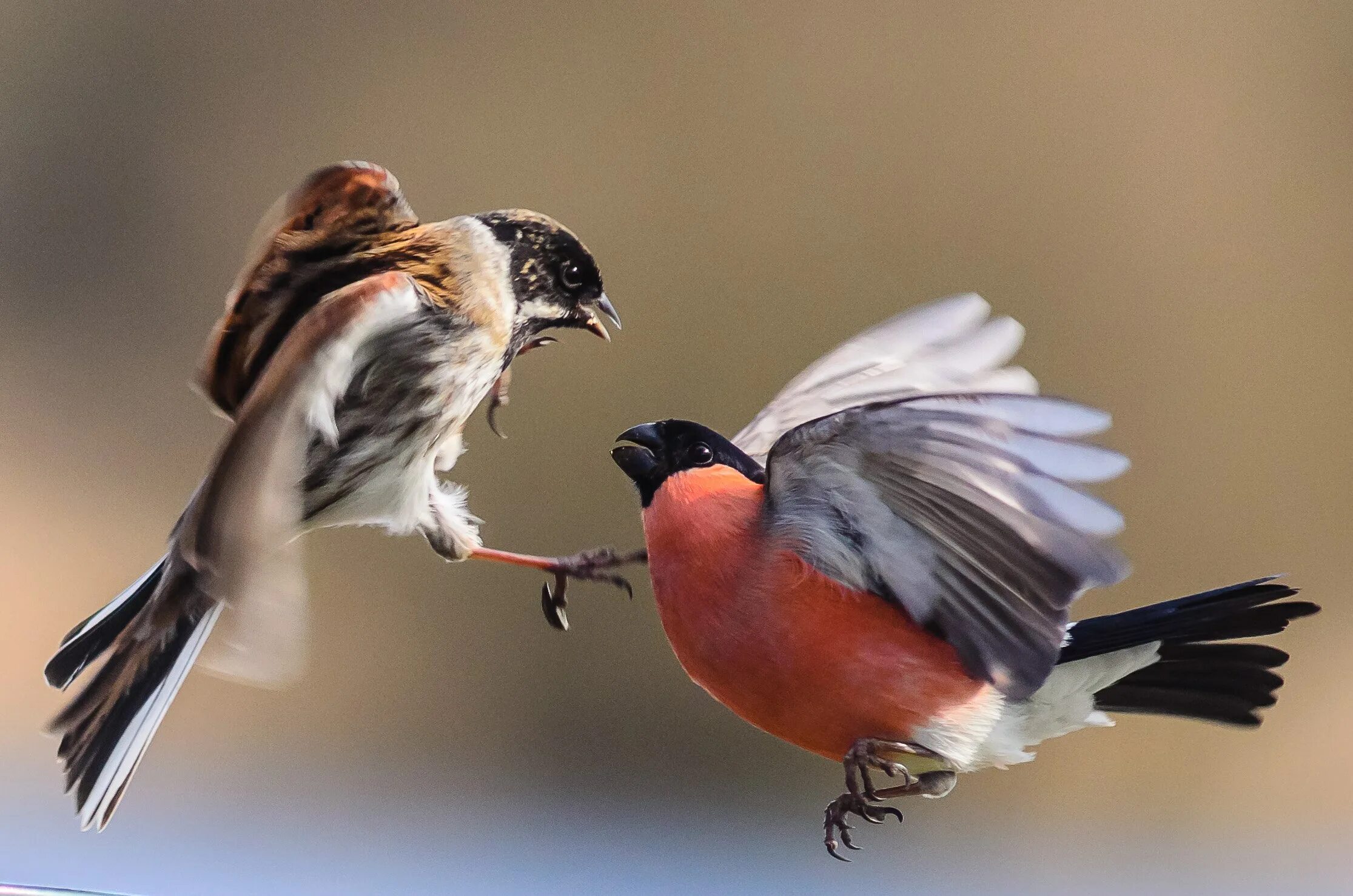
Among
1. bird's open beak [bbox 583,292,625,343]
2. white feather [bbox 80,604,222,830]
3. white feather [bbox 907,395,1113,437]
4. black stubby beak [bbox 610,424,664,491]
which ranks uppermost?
white feather [bbox 907,395,1113,437]

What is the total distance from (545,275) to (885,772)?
0.41 m

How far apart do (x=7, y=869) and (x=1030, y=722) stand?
3.07 feet

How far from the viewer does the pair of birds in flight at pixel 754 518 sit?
608 millimetres

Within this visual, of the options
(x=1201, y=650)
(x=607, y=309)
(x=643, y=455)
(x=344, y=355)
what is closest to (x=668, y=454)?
(x=643, y=455)

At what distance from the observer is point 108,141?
0.95m

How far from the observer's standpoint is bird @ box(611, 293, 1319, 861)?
0.60 meters

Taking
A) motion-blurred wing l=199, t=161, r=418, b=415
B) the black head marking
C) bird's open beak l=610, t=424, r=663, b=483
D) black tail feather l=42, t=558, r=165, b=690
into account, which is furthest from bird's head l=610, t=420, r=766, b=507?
black tail feather l=42, t=558, r=165, b=690

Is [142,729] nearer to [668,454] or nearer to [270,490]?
[270,490]

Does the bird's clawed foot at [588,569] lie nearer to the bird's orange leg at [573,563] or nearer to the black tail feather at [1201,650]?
the bird's orange leg at [573,563]

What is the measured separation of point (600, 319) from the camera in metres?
→ 0.77

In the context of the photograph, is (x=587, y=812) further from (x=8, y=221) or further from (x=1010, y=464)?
(x=8, y=221)

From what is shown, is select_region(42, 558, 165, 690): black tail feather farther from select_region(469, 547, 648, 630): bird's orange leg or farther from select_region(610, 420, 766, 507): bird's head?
select_region(610, 420, 766, 507): bird's head

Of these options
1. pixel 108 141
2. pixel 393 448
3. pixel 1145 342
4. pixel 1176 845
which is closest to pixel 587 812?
pixel 393 448

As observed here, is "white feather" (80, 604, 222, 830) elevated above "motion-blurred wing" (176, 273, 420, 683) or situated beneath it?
situated beneath
